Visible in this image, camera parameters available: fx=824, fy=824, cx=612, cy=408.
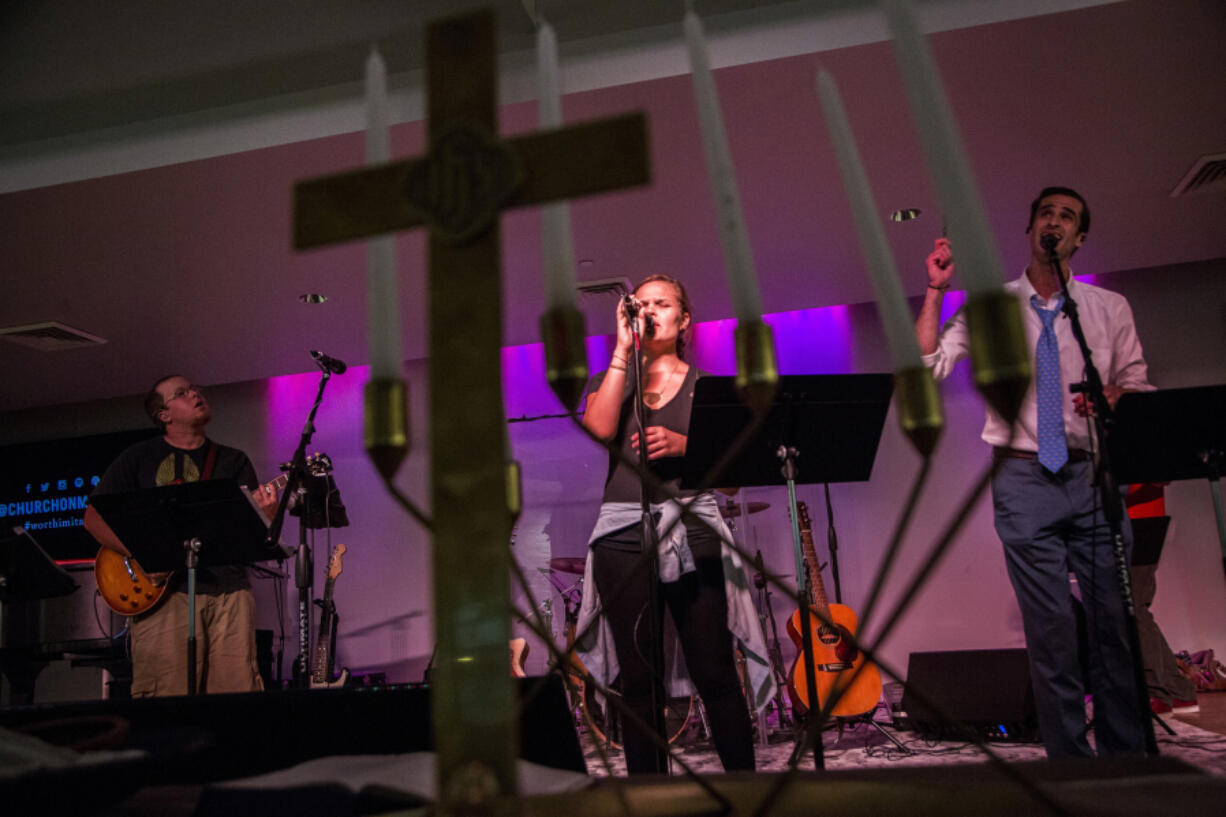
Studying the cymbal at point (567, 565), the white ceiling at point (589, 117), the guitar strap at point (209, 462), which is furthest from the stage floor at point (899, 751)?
the white ceiling at point (589, 117)

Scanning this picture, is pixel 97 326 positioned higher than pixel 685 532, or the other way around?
pixel 97 326

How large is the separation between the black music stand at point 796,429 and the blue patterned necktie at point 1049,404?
1.56ft

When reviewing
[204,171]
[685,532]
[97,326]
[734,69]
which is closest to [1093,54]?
[734,69]

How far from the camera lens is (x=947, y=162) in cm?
40

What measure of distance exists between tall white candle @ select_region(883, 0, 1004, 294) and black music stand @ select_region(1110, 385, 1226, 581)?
1953mm

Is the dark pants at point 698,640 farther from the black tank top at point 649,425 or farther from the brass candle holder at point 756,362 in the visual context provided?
the brass candle holder at point 756,362

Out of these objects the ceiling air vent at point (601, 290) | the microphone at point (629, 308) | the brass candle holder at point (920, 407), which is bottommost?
the brass candle holder at point (920, 407)

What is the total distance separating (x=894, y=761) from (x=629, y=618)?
1.80 meters

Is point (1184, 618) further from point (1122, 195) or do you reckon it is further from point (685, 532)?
point (685, 532)

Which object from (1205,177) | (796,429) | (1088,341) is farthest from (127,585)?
(1205,177)

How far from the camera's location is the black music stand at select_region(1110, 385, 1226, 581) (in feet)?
6.68

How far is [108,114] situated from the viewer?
331 centimetres

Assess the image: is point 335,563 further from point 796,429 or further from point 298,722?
point 298,722

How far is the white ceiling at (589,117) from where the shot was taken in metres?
2.91
